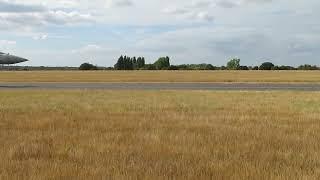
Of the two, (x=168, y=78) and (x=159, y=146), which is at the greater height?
(x=159, y=146)

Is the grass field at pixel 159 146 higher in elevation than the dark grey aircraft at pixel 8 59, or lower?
lower

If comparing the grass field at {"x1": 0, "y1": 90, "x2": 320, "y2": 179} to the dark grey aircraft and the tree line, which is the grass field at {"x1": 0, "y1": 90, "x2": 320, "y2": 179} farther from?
the tree line

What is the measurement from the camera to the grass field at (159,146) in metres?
8.64

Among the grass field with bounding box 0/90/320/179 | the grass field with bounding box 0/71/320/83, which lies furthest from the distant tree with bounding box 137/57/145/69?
the grass field with bounding box 0/90/320/179

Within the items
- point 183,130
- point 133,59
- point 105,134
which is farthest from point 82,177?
point 133,59

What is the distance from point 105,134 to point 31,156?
11.0 ft

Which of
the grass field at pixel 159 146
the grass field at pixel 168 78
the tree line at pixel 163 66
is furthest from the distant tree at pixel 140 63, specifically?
the grass field at pixel 159 146

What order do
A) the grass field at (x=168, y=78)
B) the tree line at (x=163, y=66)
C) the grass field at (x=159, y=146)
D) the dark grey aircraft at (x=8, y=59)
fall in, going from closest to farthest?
the grass field at (x=159, y=146), the grass field at (x=168, y=78), the dark grey aircraft at (x=8, y=59), the tree line at (x=163, y=66)

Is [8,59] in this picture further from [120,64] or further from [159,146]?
[120,64]

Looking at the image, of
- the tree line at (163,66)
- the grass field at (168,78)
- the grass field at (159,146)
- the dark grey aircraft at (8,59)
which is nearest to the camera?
the grass field at (159,146)

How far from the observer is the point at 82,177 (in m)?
8.20

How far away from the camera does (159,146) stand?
37.3 ft

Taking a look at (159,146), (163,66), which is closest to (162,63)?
(163,66)

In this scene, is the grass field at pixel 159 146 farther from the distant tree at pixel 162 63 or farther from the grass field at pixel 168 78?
the distant tree at pixel 162 63
